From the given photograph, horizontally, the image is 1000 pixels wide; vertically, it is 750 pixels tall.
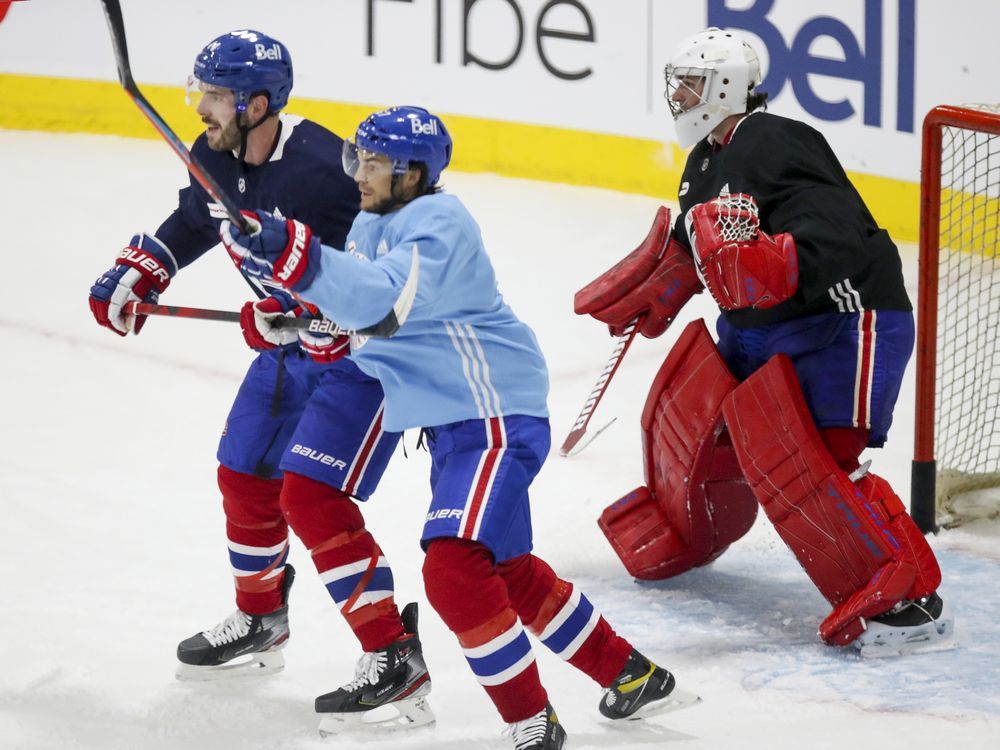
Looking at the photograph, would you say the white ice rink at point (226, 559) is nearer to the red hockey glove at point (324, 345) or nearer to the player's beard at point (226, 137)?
the red hockey glove at point (324, 345)

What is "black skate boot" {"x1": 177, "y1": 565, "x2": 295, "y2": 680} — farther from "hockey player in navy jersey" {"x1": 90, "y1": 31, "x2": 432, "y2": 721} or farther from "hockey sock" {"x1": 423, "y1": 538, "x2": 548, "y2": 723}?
"hockey sock" {"x1": 423, "y1": 538, "x2": 548, "y2": 723}

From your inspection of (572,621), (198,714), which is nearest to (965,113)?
(572,621)

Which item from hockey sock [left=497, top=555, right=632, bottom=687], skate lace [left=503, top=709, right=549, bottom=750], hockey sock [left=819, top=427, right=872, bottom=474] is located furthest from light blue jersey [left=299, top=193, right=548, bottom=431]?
hockey sock [left=819, top=427, right=872, bottom=474]

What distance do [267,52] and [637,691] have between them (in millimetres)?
1180

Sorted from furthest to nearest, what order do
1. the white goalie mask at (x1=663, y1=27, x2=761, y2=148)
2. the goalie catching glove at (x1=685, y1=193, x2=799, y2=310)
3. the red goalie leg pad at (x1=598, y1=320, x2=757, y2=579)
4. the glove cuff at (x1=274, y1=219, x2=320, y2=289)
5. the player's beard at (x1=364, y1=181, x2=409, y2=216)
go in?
1. the red goalie leg pad at (x1=598, y1=320, x2=757, y2=579)
2. the white goalie mask at (x1=663, y1=27, x2=761, y2=148)
3. the goalie catching glove at (x1=685, y1=193, x2=799, y2=310)
4. the player's beard at (x1=364, y1=181, x2=409, y2=216)
5. the glove cuff at (x1=274, y1=219, x2=320, y2=289)

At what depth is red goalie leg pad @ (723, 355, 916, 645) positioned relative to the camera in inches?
103

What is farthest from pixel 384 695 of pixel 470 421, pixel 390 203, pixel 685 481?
pixel 685 481

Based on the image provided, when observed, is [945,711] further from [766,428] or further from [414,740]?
[414,740]

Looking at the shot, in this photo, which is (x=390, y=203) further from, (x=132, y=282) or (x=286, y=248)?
(x=132, y=282)

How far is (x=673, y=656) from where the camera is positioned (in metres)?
2.63

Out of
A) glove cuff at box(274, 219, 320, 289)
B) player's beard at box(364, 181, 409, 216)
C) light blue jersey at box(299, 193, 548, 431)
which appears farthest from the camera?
player's beard at box(364, 181, 409, 216)

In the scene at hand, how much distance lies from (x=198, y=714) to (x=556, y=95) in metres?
3.35

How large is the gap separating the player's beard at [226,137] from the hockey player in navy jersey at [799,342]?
797 millimetres

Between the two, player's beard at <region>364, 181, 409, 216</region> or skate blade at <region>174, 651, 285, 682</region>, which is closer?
player's beard at <region>364, 181, 409, 216</region>
